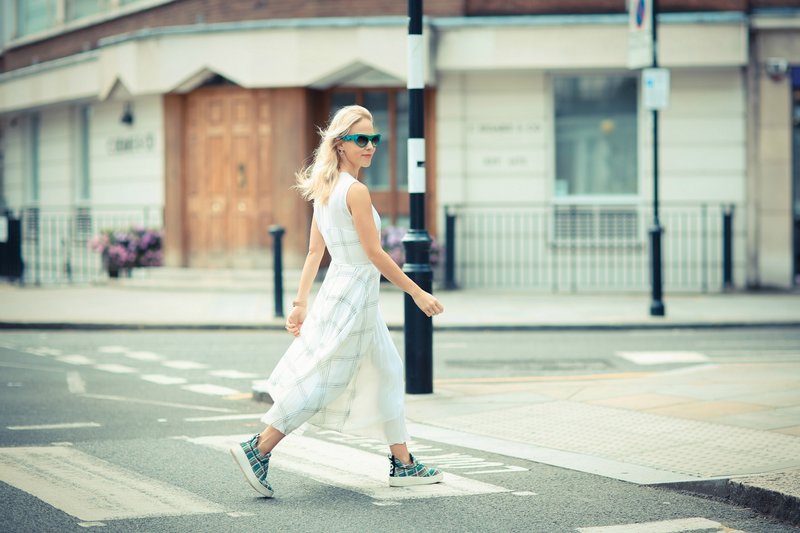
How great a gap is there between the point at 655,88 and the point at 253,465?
11.1m

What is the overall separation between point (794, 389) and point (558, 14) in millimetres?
13035

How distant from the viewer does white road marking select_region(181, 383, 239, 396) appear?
10203mm

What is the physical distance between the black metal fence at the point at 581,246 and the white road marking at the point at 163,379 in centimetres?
984

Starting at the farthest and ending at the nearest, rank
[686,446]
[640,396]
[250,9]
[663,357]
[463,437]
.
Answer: [250,9], [663,357], [640,396], [463,437], [686,446]

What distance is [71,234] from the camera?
83.4ft

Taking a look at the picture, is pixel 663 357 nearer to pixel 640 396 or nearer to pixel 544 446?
pixel 640 396

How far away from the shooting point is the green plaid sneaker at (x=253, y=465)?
611 cm

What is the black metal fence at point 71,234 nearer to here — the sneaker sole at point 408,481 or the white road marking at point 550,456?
the white road marking at point 550,456

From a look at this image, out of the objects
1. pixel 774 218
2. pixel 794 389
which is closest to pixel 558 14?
pixel 774 218

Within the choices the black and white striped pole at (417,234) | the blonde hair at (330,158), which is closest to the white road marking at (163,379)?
the black and white striped pole at (417,234)

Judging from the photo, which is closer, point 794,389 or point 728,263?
point 794,389

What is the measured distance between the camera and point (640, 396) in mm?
9250

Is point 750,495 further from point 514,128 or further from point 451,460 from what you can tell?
point 514,128

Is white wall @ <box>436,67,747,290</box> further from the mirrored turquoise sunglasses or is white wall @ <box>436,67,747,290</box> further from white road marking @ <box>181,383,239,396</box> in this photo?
the mirrored turquoise sunglasses
